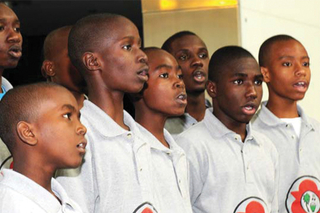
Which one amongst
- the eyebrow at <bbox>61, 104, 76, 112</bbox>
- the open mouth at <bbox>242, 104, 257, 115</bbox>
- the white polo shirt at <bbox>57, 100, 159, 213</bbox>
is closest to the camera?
the eyebrow at <bbox>61, 104, 76, 112</bbox>

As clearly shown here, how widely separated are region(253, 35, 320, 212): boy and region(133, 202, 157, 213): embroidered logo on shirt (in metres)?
0.86

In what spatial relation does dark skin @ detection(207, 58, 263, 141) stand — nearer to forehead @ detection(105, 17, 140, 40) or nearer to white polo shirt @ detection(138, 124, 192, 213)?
white polo shirt @ detection(138, 124, 192, 213)

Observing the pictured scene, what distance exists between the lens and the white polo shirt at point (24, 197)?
1.60 metres

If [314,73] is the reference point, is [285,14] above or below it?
above

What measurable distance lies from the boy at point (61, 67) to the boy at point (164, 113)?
0.26m

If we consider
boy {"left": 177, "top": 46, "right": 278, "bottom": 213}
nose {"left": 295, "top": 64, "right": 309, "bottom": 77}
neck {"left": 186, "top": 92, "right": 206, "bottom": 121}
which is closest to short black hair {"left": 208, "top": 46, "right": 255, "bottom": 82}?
boy {"left": 177, "top": 46, "right": 278, "bottom": 213}

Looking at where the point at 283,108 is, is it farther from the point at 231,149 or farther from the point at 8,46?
the point at 8,46

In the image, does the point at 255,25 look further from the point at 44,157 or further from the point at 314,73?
the point at 44,157

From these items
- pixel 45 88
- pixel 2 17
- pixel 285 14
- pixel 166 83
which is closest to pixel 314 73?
pixel 285 14

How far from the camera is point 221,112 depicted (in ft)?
8.27

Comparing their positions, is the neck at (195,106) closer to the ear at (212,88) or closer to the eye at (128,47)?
the ear at (212,88)

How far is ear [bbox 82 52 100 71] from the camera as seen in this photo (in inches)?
79.3

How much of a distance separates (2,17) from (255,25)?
1989mm

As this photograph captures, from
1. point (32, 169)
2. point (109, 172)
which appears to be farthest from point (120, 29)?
point (32, 169)
